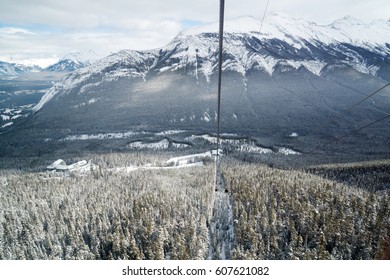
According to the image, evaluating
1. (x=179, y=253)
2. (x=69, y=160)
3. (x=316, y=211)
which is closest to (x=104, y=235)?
(x=179, y=253)

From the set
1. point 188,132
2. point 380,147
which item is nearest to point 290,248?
point 380,147

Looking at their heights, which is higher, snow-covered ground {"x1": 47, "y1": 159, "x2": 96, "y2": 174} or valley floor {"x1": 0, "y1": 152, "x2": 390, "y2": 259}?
valley floor {"x1": 0, "y1": 152, "x2": 390, "y2": 259}

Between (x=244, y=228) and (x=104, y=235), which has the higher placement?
(x=244, y=228)

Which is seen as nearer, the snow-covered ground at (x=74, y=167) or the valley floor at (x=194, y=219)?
the valley floor at (x=194, y=219)

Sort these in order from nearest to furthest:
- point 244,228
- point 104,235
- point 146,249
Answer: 1. point 146,249
2. point 244,228
3. point 104,235

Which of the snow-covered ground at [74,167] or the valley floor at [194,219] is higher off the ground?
the valley floor at [194,219]

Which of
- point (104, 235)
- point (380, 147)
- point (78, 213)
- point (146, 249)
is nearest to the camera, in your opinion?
point (146, 249)

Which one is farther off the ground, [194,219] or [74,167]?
[194,219]

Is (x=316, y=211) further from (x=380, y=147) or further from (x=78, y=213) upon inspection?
(x=380, y=147)

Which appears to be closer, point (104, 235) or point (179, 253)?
point (179, 253)

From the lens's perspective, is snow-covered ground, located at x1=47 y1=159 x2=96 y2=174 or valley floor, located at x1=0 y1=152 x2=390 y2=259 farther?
snow-covered ground, located at x1=47 y1=159 x2=96 y2=174

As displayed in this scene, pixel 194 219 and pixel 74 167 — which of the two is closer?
pixel 194 219
